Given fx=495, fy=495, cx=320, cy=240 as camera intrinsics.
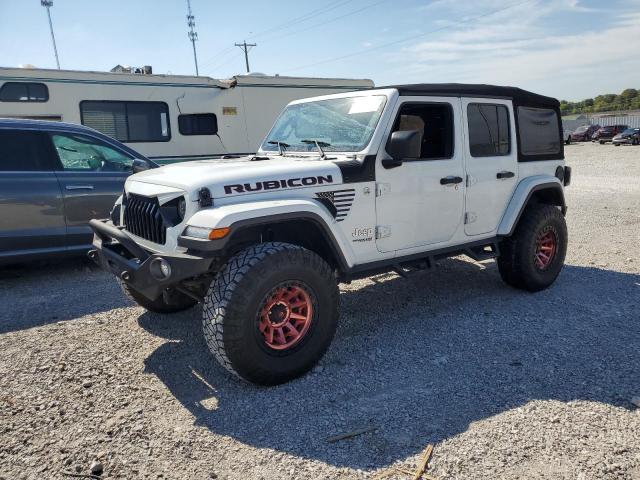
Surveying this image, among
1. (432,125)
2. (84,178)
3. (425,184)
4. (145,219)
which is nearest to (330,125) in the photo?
(425,184)

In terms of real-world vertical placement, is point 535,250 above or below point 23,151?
below

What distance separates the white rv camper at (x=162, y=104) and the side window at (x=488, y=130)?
20.0 feet

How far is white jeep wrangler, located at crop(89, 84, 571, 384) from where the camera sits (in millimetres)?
3062

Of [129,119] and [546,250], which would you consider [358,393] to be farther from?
[129,119]

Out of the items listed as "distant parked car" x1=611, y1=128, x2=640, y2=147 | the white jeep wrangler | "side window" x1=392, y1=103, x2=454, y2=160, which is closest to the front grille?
the white jeep wrangler

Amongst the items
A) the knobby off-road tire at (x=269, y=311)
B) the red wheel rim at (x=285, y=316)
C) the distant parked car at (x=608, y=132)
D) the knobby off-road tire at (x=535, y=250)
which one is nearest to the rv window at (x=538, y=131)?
the knobby off-road tire at (x=535, y=250)

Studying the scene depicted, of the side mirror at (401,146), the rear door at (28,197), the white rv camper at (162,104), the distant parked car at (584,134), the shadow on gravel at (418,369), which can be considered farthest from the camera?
the distant parked car at (584,134)

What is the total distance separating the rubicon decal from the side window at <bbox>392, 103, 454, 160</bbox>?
3.27ft

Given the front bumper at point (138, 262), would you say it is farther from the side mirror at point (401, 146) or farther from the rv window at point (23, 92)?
the rv window at point (23, 92)

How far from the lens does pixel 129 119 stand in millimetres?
8734

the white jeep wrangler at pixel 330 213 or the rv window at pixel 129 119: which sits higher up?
the rv window at pixel 129 119

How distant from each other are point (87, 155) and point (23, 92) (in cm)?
314

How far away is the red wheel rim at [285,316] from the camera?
10.4 feet

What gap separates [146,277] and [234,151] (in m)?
6.99
